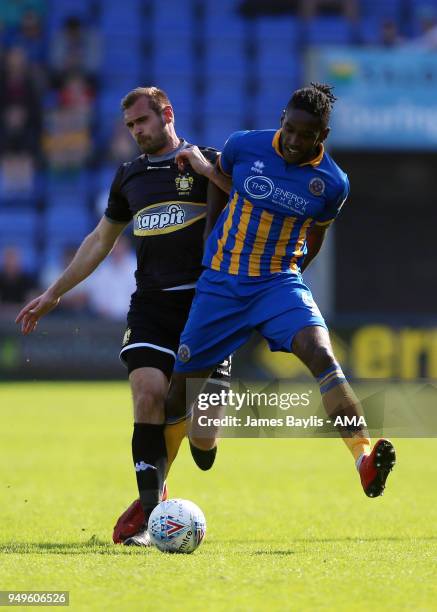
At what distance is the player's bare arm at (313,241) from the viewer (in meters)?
6.29

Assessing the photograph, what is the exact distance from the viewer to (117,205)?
6.55 meters

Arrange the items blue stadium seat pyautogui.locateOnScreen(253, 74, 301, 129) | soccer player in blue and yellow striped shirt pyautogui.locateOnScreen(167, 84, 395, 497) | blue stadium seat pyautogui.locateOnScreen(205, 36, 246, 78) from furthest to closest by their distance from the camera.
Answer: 1. blue stadium seat pyautogui.locateOnScreen(205, 36, 246, 78)
2. blue stadium seat pyautogui.locateOnScreen(253, 74, 301, 129)
3. soccer player in blue and yellow striped shirt pyautogui.locateOnScreen(167, 84, 395, 497)

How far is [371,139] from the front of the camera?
1941 cm

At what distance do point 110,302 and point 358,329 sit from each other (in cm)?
398

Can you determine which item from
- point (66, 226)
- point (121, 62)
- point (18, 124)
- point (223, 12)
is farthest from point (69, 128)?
point (223, 12)

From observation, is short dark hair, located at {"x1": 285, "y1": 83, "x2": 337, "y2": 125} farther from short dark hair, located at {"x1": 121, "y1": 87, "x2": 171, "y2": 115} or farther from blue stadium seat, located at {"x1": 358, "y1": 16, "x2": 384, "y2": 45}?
blue stadium seat, located at {"x1": 358, "y1": 16, "x2": 384, "y2": 45}

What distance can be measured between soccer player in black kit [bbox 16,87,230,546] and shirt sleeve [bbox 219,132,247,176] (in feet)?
0.27

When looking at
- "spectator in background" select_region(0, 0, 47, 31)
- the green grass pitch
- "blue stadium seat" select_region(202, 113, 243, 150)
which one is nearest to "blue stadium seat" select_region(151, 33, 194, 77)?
"blue stadium seat" select_region(202, 113, 243, 150)

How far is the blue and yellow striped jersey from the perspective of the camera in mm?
5941

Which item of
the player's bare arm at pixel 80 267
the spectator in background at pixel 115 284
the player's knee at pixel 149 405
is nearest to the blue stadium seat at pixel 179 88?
the spectator in background at pixel 115 284

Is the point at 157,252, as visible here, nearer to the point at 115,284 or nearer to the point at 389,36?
the point at 115,284

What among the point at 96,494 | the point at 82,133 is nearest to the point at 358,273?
the point at 82,133

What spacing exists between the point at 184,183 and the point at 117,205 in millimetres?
427

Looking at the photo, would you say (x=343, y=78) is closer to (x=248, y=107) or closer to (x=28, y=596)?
(x=248, y=107)
